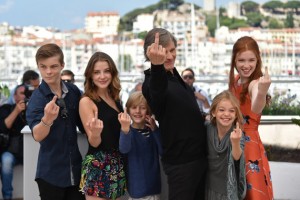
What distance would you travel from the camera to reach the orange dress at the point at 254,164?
12.8 ft

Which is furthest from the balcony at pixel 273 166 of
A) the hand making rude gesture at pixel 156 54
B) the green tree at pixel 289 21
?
the green tree at pixel 289 21

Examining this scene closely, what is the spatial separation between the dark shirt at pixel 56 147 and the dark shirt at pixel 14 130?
2.24 metres

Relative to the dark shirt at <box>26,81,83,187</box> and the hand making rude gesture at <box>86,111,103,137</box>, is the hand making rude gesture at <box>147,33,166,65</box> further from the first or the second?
the dark shirt at <box>26,81,83,187</box>

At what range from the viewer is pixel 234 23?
127188 millimetres

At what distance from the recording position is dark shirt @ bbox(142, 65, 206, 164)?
370 centimetres

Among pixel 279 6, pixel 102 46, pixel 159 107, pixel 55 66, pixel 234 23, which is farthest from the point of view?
pixel 279 6

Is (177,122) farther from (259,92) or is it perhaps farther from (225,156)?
(259,92)

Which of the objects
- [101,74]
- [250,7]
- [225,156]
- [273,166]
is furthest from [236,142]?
[250,7]

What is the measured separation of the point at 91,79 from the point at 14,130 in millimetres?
2384

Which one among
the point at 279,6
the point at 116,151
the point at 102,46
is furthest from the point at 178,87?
the point at 279,6

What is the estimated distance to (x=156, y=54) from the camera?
344 cm

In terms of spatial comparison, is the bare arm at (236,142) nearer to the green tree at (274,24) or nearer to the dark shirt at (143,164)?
the dark shirt at (143,164)

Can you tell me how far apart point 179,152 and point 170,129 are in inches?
5.4

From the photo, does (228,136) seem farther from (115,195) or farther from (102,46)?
(102,46)
